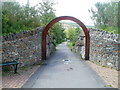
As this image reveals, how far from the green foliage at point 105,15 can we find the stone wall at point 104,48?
370cm

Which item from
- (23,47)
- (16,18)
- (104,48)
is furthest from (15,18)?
(104,48)

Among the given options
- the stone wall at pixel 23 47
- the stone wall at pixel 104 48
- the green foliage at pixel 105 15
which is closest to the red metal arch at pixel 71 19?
the stone wall at pixel 23 47

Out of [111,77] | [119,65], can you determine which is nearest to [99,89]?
[111,77]

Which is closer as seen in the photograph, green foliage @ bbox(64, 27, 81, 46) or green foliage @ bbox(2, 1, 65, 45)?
green foliage @ bbox(2, 1, 65, 45)

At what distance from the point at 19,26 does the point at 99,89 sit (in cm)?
921

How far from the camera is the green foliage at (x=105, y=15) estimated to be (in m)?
14.3

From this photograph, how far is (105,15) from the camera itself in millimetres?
15391

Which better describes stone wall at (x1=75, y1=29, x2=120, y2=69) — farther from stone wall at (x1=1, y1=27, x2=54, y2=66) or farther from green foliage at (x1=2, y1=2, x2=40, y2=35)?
green foliage at (x1=2, y1=2, x2=40, y2=35)

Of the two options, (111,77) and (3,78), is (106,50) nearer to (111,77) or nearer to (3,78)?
(111,77)

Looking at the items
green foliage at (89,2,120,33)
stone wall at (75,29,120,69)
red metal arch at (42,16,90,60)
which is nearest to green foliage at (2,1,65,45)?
red metal arch at (42,16,90,60)

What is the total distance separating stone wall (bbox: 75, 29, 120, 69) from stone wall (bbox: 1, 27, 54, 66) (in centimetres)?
392

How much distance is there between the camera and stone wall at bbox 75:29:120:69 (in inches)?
334

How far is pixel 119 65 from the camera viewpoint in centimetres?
831

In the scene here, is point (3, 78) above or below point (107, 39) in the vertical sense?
below
